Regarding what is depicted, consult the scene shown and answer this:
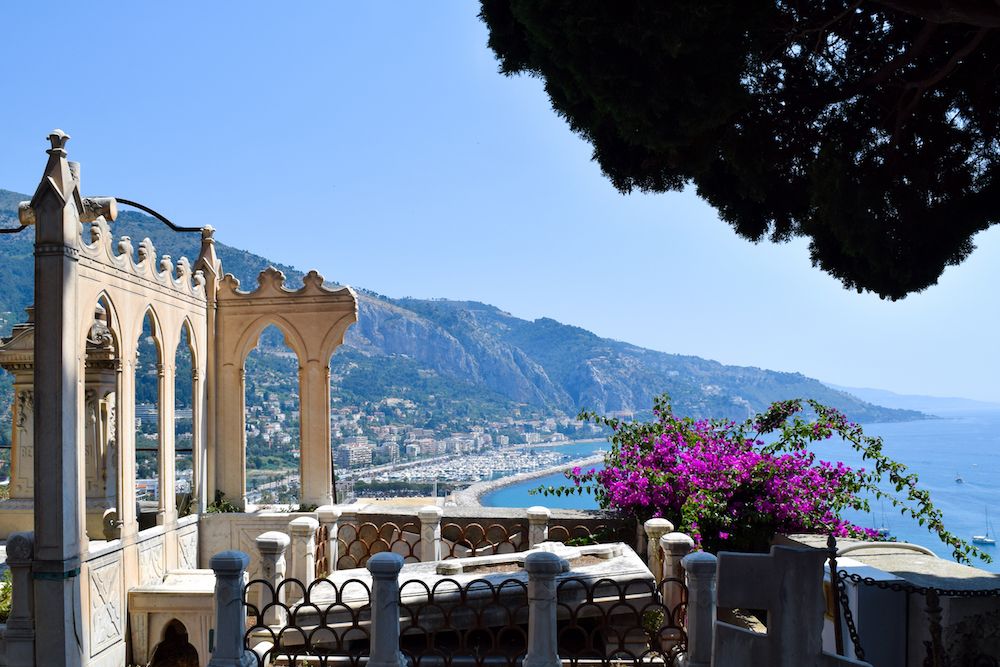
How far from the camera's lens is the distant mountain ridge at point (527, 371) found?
8688 cm

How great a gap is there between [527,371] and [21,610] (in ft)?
360

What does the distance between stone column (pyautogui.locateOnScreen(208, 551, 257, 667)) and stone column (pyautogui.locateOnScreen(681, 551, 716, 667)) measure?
9.24 feet

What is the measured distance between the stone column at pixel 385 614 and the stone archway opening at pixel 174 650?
3455 millimetres

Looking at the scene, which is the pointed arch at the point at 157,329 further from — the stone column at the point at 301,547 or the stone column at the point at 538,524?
the stone column at the point at 538,524

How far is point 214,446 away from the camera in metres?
9.41

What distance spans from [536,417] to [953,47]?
96.0 metres

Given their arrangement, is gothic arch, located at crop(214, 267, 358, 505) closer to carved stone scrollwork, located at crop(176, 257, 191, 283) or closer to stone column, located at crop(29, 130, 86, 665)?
carved stone scrollwork, located at crop(176, 257, 191, 283)

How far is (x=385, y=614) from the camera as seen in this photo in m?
4.92

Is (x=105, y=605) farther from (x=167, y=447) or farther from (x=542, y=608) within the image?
(x=542, y=608)

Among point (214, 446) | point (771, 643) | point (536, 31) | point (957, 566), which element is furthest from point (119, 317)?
point (957, 566)

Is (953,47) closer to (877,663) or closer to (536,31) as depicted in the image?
(536,31)

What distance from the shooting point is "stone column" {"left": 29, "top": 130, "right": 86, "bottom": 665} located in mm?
6098

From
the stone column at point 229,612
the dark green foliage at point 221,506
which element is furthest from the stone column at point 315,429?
the stone column at point 229,612

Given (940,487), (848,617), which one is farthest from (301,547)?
(940,487)
